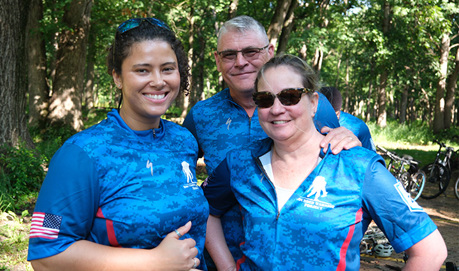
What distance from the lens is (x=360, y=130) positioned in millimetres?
4605

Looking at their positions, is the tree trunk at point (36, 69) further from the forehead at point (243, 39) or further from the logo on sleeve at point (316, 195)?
the logo on sleeve at point (316, 195)

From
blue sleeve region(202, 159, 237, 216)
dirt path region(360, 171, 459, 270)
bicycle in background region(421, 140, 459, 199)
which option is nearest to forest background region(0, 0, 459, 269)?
blue sleeve region(202, 159, 237, 216)

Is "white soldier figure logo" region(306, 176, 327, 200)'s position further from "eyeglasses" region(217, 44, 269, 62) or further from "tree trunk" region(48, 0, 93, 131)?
"tree trunk" region(48, 0, 93, 131)

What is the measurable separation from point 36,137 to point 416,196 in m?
10.2

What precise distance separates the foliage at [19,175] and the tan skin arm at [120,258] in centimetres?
542

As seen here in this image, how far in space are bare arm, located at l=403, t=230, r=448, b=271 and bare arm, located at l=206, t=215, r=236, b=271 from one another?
103cm

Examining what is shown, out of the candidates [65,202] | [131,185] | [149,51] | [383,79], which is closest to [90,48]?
[383,79]

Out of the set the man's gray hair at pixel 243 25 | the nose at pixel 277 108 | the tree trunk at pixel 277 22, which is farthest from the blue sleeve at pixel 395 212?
the tree trunk at pixel 277 22

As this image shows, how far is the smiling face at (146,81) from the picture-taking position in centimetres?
205

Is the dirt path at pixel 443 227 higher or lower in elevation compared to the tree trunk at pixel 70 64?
lower

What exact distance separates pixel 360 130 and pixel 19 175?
5557 millimetres

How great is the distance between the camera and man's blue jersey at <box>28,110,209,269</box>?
1.71 metres

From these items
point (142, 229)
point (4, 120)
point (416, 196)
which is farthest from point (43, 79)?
point (142, 229)

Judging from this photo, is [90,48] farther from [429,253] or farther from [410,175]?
[429,253]
